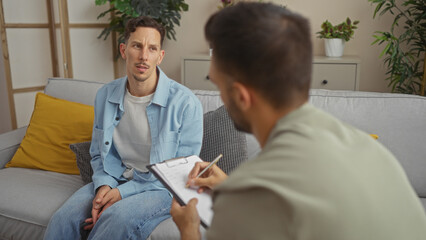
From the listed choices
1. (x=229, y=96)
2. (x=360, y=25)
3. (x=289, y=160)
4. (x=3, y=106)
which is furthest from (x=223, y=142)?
(x=3, y=106)

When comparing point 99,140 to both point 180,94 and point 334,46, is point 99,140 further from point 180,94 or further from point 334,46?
point 334,46

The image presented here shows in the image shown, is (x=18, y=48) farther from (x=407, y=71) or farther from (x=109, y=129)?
(x=407, y=71)

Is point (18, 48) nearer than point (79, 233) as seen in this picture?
No

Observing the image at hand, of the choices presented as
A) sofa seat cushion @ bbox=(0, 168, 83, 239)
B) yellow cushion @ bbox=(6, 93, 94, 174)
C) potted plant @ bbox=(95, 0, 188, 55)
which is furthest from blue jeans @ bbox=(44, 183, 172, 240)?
potted plant @ bbox=(95, 0, 188, 55)

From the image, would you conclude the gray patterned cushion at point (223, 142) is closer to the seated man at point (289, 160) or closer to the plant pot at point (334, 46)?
the seated man at point (289, 160)

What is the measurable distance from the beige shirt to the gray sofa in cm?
125

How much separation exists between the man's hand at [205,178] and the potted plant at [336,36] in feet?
7.45

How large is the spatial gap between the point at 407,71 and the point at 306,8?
1.04 m

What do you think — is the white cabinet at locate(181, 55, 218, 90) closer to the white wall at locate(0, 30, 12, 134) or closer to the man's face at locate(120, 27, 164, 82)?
the man's face at locate(120, 27, 164, 82)

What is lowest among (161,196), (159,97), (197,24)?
(161,196)

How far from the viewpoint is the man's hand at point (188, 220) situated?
37.3 inches

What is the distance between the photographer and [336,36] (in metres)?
3.14

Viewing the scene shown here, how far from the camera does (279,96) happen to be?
69cm

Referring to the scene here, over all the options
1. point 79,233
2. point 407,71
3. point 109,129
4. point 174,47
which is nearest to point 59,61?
point 174,47
